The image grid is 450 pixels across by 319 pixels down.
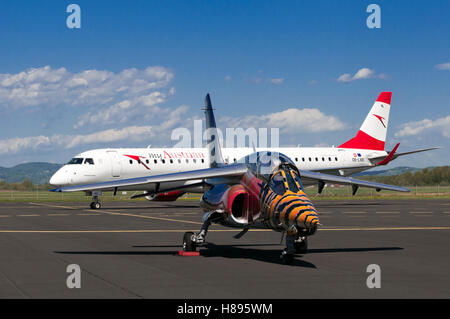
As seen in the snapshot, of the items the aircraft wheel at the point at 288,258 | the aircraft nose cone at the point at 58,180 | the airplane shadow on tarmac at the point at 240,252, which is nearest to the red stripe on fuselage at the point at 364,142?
the aircraft nose cone at the point at 58,180

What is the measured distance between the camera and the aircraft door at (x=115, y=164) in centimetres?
4606

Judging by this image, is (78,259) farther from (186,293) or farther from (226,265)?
(186,293)

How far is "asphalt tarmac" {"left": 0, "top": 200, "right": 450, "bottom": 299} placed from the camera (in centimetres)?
1108

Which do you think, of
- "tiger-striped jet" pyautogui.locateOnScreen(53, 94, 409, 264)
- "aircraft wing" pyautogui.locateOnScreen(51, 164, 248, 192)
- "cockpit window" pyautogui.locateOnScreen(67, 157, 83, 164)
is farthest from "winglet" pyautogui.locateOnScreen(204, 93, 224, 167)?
"cockpit window" pyautogui.locateOnScreen(67, 157, 83, 164)

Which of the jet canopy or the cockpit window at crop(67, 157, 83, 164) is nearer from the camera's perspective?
the jet canopy

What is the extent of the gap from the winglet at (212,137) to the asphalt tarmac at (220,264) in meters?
2.89

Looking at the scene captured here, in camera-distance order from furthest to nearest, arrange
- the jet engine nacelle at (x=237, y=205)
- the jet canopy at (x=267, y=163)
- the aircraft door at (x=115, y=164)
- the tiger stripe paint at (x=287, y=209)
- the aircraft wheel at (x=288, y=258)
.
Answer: the aircraft door at (x=115, y=164) → the jet engine nacelle at (x=237, y=205) → the jet canopy at (x=267, y=163) → the aircraft wheel at (x=288, y=258) → the tiger stripe paint at (x=287, y=209)

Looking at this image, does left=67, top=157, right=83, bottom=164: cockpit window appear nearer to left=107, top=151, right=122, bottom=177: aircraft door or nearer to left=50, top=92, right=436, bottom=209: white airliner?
left=50, top=92, right=436, bottom=209: white airliner

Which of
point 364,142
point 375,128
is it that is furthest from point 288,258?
point 375,128

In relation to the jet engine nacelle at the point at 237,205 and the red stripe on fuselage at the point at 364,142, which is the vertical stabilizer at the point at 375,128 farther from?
the jet engine nacelle at the point at 237,205

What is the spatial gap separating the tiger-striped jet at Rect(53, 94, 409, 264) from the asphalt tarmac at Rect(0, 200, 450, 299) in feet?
2.84
